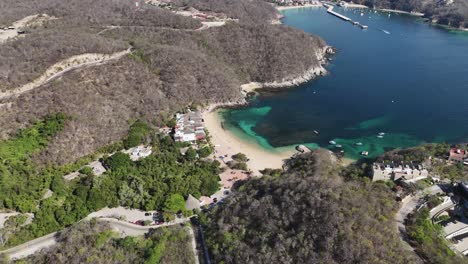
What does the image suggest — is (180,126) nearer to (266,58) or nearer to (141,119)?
(141,119)

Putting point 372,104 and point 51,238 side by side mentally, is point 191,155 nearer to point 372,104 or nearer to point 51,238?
point 51,238

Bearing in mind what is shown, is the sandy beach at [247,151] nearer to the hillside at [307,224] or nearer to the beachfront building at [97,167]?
the hillside at [307,224]

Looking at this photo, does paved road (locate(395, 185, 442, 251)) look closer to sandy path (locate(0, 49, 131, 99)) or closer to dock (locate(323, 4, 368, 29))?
sandy path (locate(0, 49, 131, 99))

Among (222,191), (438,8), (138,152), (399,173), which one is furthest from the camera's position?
(438,8)

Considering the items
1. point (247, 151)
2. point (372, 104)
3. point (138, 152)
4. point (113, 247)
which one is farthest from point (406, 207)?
point (372, 104)

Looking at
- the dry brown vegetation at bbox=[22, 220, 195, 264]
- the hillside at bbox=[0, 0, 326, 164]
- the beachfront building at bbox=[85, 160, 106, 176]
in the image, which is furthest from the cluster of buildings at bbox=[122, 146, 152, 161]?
the dry brown vegetation at bbox=[22, 220, 195, 264]

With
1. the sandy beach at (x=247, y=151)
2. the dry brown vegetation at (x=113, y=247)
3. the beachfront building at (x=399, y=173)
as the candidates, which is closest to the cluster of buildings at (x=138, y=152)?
the sandy beach at (x=247, y=151)

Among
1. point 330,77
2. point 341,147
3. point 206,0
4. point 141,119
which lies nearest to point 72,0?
point 206,0
